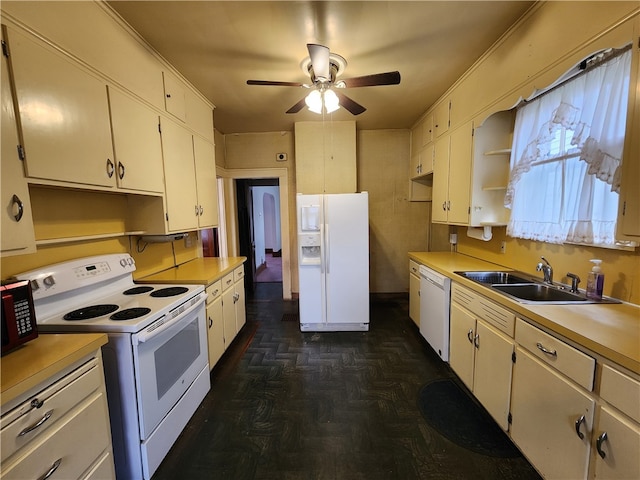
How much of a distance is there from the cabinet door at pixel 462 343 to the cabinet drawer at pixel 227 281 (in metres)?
2.07

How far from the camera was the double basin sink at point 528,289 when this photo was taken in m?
1.48

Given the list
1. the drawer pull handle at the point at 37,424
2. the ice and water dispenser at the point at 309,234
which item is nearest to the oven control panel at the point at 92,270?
the drawer pull handle at the point at 37,424

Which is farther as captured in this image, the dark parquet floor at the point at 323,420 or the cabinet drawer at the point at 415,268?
the cabinet drawer at the point at 415,268

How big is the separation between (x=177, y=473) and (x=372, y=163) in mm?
3939

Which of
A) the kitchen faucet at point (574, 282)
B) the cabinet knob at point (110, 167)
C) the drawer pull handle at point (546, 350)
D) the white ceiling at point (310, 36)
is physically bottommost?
the drawer pull handle at point (546, 350)

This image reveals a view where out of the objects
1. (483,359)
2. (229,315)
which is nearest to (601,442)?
(483,359)

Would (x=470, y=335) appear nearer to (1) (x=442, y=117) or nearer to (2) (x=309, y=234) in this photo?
(2) (x=309, y=234)

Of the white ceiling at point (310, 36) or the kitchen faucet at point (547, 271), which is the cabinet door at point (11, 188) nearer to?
the white ceiling at point (310, 36)

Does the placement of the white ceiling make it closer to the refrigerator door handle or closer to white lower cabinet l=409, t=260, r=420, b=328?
the refrigerator door handle

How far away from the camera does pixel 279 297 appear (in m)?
4.39

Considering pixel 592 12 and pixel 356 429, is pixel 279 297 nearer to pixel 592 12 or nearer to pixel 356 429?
pixel 356 429

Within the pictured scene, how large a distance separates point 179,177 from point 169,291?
1.05 metres

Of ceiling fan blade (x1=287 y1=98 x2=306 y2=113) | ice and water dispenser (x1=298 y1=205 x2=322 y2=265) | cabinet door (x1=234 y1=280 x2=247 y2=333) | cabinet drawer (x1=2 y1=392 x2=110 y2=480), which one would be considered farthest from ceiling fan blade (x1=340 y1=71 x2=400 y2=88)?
cabinet drawer (x1=2 y1=392 x2=110 y2=480)

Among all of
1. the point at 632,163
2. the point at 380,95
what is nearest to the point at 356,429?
the point at 632,163
